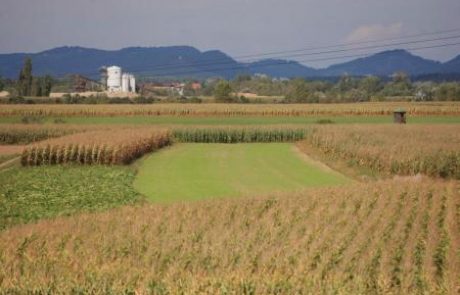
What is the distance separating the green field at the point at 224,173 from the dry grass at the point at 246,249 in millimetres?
4285

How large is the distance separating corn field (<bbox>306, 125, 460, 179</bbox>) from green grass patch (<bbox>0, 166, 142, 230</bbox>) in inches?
374

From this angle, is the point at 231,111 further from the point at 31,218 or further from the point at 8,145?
the point at 31,218

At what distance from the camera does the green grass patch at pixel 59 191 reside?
16.4 meters

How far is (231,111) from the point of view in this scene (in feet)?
195

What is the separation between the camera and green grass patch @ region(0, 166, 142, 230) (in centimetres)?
1644

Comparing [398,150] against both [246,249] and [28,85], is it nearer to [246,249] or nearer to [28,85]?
[246,249]

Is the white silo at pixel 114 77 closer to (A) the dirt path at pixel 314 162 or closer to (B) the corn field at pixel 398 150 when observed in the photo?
(A) the dirt path at pixel 314 162

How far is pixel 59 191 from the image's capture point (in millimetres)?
19703

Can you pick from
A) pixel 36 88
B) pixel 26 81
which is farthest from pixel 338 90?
pixel 26 81

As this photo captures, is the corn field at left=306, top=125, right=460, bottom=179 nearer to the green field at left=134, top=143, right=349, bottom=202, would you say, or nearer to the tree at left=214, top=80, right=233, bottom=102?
the green field at left=134, top=143, right=349, bottom=202

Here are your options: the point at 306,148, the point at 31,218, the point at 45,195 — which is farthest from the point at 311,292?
the point at 306,148

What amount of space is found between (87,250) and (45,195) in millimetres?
9204

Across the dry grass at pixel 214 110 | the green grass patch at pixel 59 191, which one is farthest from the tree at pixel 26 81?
the green grass patch at pixel 59 191

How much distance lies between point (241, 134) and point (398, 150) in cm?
1713
